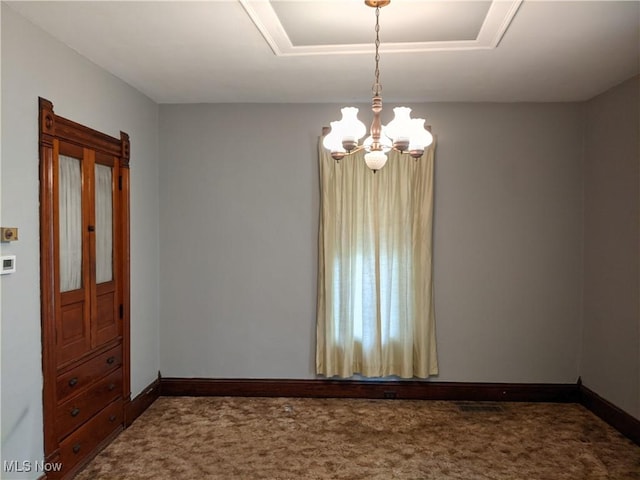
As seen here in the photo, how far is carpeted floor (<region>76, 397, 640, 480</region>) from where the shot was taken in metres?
2.87

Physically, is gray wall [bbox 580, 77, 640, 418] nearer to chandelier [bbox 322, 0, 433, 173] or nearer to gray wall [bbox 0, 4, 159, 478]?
chandelier [bbox 322, 0, 433, 173]

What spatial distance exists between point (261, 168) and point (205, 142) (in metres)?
0.59

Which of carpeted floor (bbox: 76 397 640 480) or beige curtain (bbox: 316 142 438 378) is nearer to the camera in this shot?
carpeted floor (bbox: 76 397 640 480)

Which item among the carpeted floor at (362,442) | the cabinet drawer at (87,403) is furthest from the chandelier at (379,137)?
the cabinet drawer at (87,403)

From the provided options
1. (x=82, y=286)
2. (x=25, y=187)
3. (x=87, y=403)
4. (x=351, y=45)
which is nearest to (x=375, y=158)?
(x=351, y=45)

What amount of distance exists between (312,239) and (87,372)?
211cm

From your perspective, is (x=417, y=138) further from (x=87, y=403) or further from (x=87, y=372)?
(x=87, y=403)

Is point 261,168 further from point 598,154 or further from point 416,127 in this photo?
point 598,154

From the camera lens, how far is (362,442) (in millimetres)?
3262

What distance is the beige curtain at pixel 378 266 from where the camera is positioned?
4.02 metres

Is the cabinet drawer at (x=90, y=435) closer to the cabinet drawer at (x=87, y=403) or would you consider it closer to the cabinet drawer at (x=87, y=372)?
the cabinet drawer at (x=87, y=403)

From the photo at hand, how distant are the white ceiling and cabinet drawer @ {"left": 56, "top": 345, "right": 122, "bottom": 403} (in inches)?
82.8

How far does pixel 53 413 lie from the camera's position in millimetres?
2627

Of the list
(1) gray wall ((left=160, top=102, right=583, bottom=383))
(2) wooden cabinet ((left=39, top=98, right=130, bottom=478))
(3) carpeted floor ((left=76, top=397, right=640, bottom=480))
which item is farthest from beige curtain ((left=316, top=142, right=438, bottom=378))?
(2) wooden cabinet ((left=39, top=98, right=130, bottom=478))
